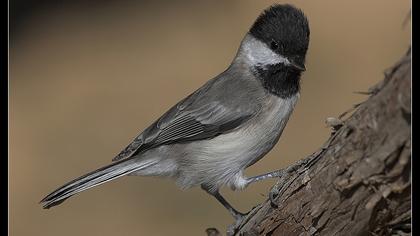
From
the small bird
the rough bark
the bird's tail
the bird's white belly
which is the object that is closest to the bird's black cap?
the small bird

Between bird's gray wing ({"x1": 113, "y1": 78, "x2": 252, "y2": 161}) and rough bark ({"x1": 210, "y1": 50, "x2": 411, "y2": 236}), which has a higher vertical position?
bird's gray wing ({"x1": 113, "y1": 78, "x2": 252, "y2": 161})

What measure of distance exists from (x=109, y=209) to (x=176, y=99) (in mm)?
991

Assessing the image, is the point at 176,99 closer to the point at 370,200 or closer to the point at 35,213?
the point at 35,213

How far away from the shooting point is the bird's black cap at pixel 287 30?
2416 millimetres

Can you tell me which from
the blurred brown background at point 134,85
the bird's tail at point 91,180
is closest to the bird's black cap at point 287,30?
the bird's tail at point 91,180

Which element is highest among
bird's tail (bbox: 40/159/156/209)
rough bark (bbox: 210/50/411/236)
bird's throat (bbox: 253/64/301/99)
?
bird's tail (bbox: 40/159/156/209)

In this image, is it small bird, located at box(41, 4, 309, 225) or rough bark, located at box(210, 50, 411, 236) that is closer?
rough bark, located at box(210, 50, 411, 236)

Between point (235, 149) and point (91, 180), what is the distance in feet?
1.90

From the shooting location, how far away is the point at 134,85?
4891 millimetres

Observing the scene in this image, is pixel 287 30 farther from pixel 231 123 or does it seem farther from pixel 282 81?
pixel 231 123

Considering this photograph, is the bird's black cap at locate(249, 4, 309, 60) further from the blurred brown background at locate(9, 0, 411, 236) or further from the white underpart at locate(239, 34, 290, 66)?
the blurred brown background at locate(9, 0, 411, 236)

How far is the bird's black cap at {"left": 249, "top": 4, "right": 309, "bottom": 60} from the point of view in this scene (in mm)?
2416

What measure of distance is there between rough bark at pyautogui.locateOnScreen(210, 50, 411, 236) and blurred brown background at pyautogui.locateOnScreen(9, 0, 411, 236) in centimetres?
193
